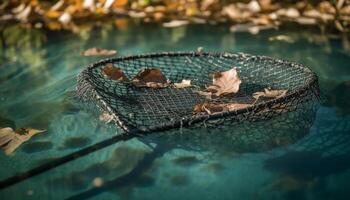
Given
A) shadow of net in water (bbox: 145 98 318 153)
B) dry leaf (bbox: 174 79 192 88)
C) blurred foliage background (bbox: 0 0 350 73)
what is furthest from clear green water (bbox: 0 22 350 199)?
blurred foliage background (bbox: 0 0 350 73)

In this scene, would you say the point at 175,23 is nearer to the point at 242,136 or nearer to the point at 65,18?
the point at 65,18

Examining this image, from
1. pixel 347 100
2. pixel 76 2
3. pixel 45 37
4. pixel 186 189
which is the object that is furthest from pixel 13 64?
pixel 347 100

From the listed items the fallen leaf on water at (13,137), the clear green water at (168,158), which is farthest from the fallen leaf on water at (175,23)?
the fallen leaf on water at (13,137)

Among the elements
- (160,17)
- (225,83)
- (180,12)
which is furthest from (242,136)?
(180,12)

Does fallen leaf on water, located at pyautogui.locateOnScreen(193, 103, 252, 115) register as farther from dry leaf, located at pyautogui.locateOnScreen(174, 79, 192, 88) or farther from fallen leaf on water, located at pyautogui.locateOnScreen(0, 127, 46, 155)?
fallen leaf on water, located at pyautogui.locateOnScreen(0, 127, 46, 155)

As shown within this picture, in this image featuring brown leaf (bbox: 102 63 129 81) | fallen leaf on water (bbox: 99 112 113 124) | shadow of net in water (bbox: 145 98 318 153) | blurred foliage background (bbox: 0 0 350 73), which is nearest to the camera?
shadow of net in water (bbox: 145 98 318 153)

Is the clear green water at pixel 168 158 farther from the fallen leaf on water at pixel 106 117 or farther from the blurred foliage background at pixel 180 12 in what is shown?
the blurred foliage background at pixel 180 12

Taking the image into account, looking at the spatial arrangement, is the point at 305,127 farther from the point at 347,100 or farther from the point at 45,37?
the point at 45,37
